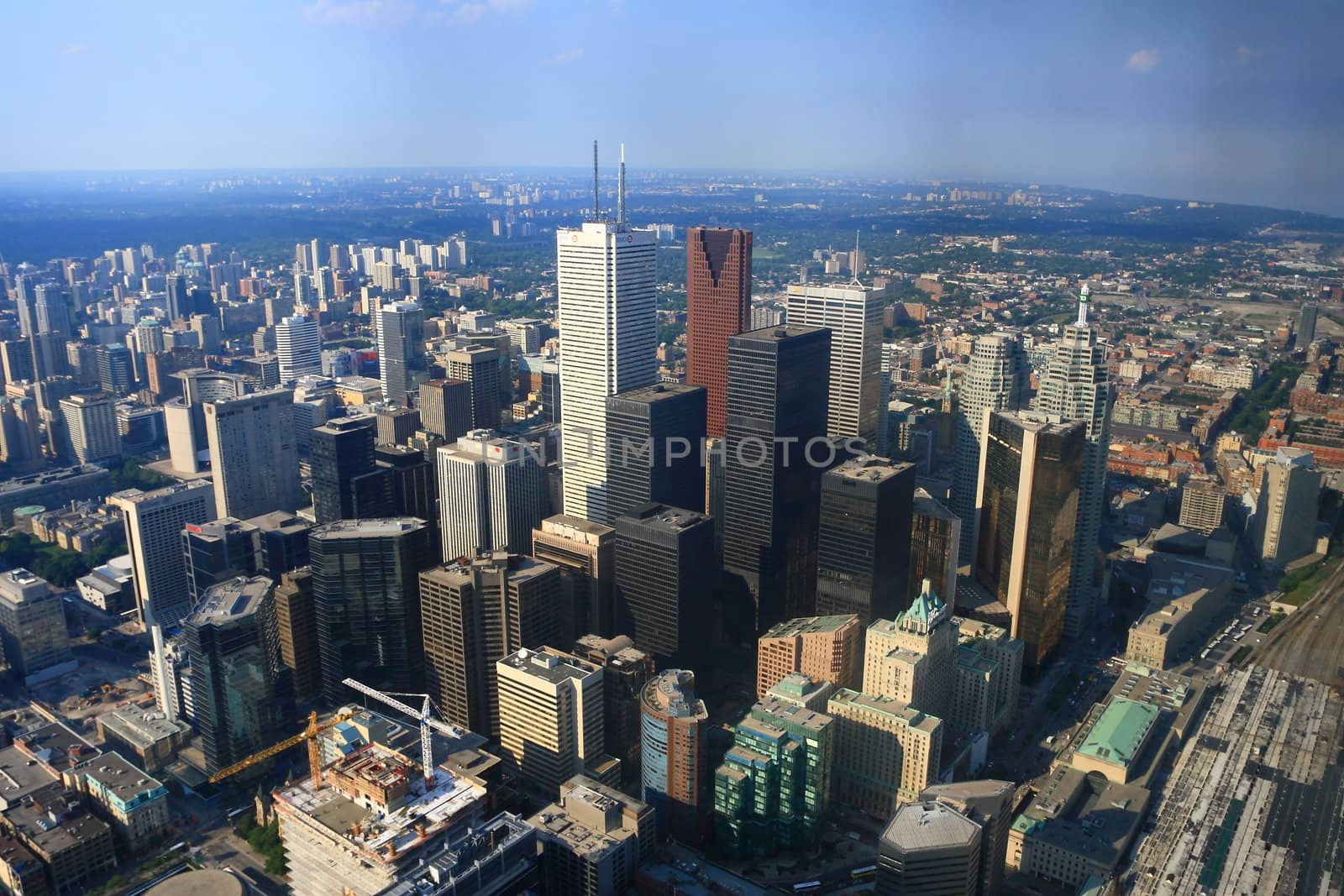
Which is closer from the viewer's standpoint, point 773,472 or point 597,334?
point 773,472

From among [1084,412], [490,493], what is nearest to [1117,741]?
[1084,412]

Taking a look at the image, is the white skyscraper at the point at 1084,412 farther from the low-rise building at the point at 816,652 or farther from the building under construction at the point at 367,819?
the building under construction at the point at 367,819

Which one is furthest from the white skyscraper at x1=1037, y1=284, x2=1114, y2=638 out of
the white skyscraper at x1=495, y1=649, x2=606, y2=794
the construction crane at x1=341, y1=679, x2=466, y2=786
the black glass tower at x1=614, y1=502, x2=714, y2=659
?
the construction crane at x1=341, y1=679, x2=466, y2=786

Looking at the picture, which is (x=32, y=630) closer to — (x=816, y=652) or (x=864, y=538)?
(x=816, y=652)

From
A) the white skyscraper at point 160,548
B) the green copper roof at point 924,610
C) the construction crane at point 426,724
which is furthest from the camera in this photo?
the white skyscraper at point 160,548

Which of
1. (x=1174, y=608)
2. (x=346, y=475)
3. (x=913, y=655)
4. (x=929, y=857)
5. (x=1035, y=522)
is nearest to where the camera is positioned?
(x=929, y=857)

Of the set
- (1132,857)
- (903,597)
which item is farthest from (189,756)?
(1132,857)

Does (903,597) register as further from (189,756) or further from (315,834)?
(189,756)

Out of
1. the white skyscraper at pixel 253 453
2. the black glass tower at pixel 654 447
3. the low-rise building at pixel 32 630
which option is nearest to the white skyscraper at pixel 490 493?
the black glass tower at pixel 654 447
